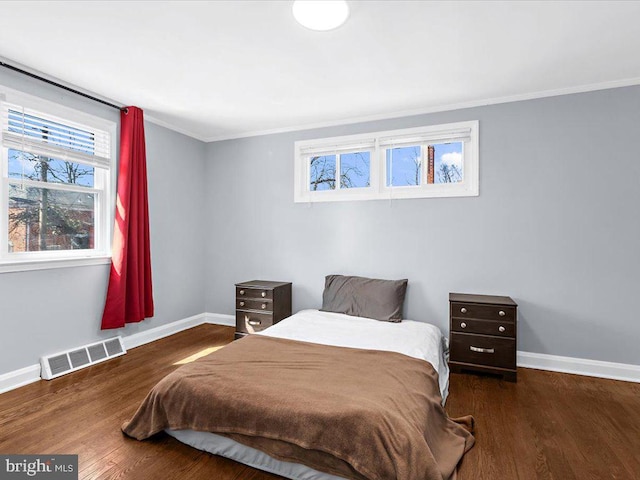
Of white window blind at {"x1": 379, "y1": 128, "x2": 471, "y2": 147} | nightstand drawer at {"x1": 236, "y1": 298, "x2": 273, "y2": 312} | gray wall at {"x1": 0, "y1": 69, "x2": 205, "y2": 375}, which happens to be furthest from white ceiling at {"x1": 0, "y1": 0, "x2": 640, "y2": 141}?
nightstand drawer at {"x1": 236, "y1": 298, "x2": 273, "y2": 312}

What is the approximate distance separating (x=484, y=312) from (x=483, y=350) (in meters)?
0.34

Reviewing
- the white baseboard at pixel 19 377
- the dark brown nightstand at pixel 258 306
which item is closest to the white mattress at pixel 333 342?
the dark brown nightstand at pixel 258 306

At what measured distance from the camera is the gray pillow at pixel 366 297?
3326 millimetres

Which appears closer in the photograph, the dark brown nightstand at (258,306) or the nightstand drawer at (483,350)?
the nightstand drawer at (483,350)

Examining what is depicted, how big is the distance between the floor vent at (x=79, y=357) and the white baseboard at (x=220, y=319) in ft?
4.17

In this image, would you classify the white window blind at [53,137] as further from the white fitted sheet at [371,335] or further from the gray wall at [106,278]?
the white fitted sheet at [371,335]

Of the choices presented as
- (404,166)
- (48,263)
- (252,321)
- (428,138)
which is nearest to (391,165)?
(404,166)

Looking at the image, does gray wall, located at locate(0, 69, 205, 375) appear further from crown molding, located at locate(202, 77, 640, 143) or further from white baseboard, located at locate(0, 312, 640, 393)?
crown molding, located at locate(202, 77, 640, 143)

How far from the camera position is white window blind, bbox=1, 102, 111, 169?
265cm

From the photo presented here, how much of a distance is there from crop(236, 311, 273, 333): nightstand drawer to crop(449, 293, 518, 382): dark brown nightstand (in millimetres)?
1915

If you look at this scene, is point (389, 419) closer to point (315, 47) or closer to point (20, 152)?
point (315, 47)

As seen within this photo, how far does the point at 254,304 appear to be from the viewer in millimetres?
3760

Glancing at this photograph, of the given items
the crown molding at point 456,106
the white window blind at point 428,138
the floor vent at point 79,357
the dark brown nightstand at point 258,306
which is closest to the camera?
the floor vent at point 79,357

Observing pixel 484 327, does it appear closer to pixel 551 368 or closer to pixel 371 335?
pixel 551 368
